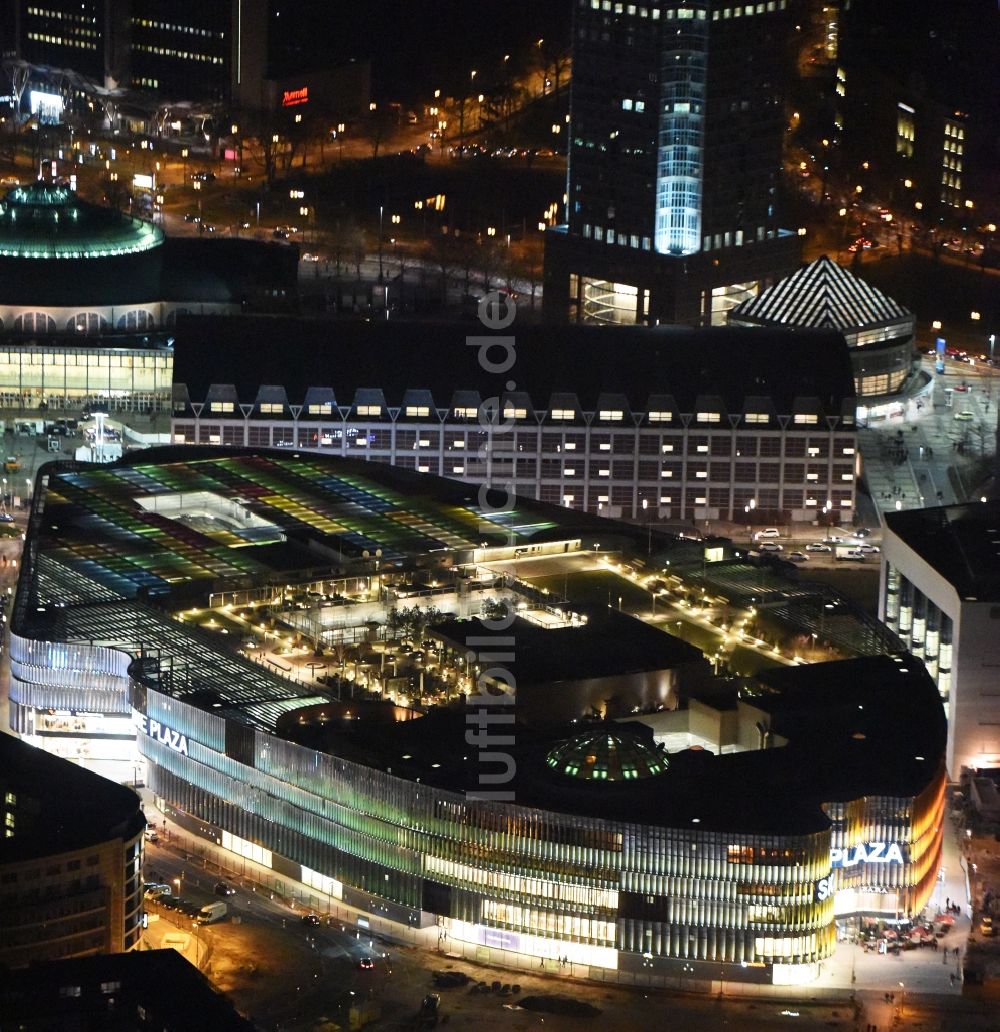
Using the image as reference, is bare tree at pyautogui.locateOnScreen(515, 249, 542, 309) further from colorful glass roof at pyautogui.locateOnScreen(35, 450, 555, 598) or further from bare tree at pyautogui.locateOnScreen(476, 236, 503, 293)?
colorful glass roof at pyautogui.locateOnScreen(35, 450, 555, 598)

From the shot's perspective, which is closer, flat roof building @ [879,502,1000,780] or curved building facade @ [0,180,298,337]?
flat roof building @ [879,502,1000,780]

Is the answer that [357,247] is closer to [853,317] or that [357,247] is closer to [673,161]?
[673,161]

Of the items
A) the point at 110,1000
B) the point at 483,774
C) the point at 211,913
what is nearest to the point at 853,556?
the point at 483,774

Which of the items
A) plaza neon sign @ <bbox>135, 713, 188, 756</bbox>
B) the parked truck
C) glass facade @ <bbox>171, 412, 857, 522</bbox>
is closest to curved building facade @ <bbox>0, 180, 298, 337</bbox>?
glass facade @ <bbox>171, 412, 857, 522</bbox>

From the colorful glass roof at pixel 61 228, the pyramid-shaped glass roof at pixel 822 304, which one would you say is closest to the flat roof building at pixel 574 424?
the pyramid-shaped glass roof at pixel 822 304

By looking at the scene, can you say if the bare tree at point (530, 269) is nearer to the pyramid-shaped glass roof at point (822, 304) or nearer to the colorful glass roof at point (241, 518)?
the pyramid-shaped glass roof at point (822, 304)
